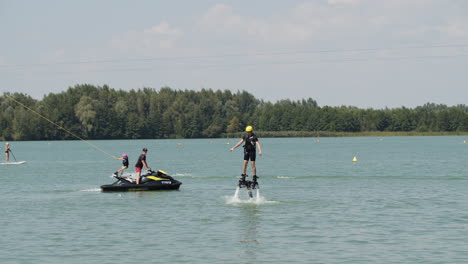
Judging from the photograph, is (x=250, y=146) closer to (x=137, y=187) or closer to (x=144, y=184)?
(x=144, y=184)

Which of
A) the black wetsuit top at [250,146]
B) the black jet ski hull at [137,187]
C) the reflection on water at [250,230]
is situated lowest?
the reflection on water at [250,230]

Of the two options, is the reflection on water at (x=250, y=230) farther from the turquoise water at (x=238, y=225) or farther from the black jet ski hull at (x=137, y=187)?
the black jet ski hull at (x=137, y=187)

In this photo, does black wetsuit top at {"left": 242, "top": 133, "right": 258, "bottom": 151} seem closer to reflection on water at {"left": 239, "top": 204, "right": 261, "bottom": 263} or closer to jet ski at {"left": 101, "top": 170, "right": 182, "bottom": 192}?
reflection on water at {"left": 239, "top": 204, "right": 261, "bottom": 263}

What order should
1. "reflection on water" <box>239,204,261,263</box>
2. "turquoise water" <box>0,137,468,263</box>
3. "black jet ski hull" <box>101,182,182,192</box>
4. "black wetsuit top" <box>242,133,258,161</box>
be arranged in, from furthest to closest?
"black jet ski hull" <box>101,182,182,192</box>
"black wetsuit top" <box>242,133,258,161</box>
"reflection on water" <box>239,204,261,263</box>
"turquoise water" <box>0,137,468,263</box>

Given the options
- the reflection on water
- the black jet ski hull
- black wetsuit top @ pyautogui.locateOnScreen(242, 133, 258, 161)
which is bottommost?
the reflection on water

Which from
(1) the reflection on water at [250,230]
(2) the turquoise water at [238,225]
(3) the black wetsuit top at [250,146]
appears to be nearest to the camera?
(2) the turquoise water at [238,225]

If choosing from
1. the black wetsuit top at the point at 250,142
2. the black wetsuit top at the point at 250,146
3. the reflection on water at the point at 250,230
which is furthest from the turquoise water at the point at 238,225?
the black wetsuit top at the point at 250,142

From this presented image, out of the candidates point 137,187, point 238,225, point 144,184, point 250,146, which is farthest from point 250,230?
point 137,187

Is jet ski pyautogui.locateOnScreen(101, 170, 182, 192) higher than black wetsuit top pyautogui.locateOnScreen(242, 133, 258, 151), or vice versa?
black wetsuit top pyautogui.locateOnScreen(242, 133, 258, 151)

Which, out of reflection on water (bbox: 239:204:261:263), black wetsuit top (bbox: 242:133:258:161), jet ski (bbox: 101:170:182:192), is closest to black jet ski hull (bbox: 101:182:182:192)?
jet ski (bbox: 101:170:182:192)

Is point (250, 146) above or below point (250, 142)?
below

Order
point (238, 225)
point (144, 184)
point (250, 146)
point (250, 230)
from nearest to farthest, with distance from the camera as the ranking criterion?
point (250, 230)
point (238, 225)
point (250, 146)
point (144, 184)

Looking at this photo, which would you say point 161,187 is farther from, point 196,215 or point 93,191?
point 196,215

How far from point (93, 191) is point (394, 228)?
59.7ft
